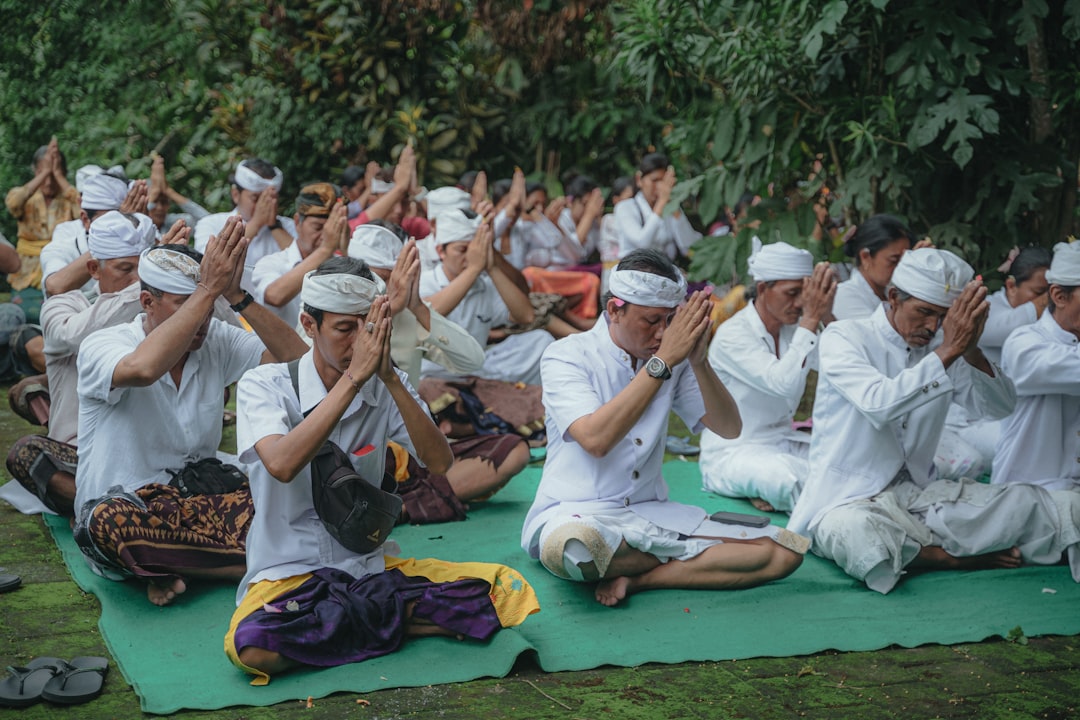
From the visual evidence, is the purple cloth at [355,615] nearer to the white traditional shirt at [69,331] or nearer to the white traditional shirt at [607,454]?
the white traditional shirt at [607,454]

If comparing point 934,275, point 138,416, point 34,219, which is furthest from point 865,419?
point 34,219

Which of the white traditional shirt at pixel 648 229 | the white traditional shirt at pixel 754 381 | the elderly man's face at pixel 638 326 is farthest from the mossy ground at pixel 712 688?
the white traditional shirt at pixel 648 229

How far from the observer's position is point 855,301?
629 cm

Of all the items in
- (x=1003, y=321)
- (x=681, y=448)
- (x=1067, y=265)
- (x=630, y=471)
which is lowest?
(x=681, y=448)

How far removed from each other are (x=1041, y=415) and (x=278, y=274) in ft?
12.7

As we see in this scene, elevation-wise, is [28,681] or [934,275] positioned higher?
[934,275]

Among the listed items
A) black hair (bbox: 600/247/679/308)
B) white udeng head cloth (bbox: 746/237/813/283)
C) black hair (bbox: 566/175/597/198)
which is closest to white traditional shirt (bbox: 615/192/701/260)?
black hair (bbox: 566/175/597/198)

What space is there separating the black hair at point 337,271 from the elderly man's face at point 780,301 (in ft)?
8.25

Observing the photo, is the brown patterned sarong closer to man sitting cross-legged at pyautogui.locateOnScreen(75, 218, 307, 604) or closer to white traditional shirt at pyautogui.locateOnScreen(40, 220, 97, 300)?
man sitting cross-legged at pyautogui.locateOnScreen(75, 218, 307, 604)

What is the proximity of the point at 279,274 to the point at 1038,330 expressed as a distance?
3.81 metres

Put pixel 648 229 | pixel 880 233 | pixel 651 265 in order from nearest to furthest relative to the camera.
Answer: pixel 651 265 → pixel 880 233 → pixel 648 229

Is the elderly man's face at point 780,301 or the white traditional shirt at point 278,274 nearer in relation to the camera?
the elderly man's face at point 780,301

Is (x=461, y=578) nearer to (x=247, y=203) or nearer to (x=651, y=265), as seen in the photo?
(x=651, y=265)

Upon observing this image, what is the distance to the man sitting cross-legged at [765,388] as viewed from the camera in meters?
5.60
